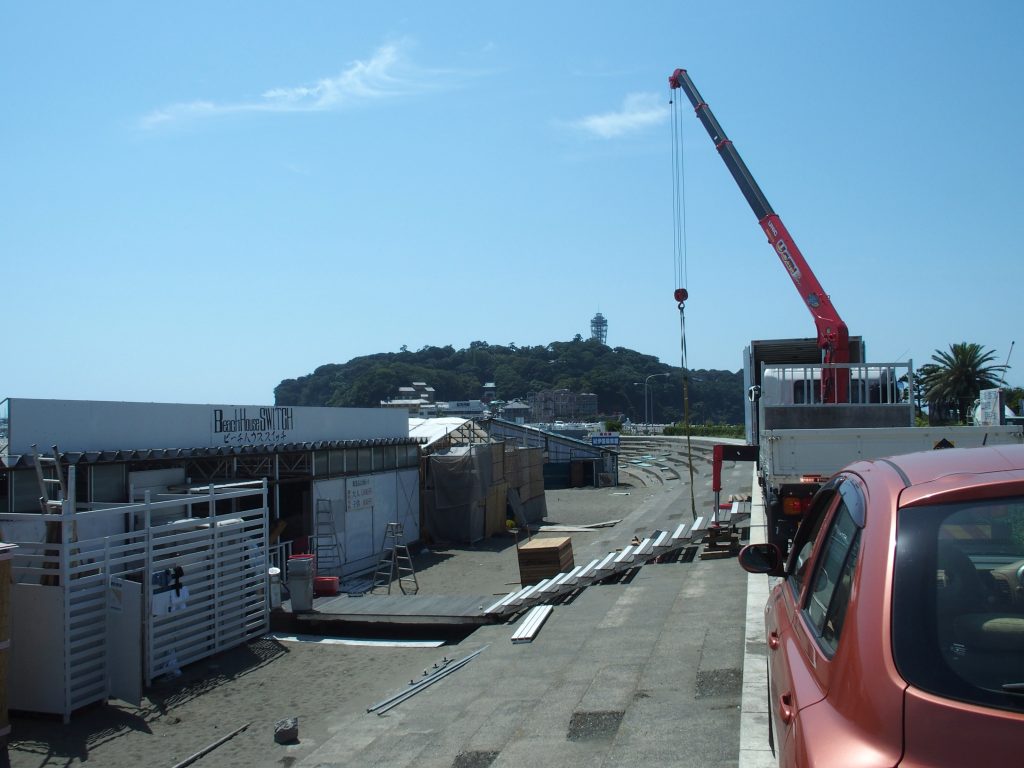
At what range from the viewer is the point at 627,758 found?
20.4ft

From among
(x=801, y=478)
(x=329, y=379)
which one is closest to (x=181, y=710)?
(x=801, y=478)

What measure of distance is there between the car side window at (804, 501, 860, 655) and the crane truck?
6085 millimetres

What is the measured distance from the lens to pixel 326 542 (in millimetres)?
22516

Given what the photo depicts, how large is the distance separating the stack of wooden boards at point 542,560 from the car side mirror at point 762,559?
12517 millimetres

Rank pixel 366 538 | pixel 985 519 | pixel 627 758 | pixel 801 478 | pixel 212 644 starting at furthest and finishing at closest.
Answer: pixel 366 538
pixel 212 644
pixel 801 478
pixel 627 758
pixel 985 519

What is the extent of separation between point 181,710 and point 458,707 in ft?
14.4

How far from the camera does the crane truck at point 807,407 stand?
10609 millimetres

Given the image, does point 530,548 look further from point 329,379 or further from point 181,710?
point 329,379

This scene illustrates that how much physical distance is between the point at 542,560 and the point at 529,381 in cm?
16671

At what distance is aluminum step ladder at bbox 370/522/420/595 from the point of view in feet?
69.7

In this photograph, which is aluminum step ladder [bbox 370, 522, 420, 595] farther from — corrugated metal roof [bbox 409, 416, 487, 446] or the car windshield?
the car windshield

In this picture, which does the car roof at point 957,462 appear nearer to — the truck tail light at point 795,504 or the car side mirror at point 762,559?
the car side mirror at point 762,559

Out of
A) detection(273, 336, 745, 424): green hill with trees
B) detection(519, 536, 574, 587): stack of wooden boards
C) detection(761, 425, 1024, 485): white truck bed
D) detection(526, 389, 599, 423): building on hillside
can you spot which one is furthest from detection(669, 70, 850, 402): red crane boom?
detection(526, 389, 599, 423): building on hillside

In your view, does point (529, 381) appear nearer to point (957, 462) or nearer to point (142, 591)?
point (142, 591)
